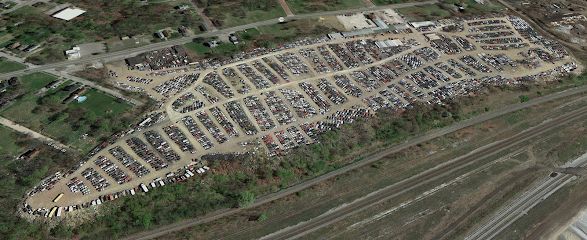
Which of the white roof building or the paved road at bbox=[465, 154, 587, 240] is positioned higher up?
the white roof building

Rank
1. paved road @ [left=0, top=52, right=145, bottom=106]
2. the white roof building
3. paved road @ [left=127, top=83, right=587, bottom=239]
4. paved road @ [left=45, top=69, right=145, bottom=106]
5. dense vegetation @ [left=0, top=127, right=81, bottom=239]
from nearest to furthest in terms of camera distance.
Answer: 1. dense vegetation @ [left=0, top=127, right=81, bottom=239]
2. paved road @ [left=127, top=83, right=587, bottom=239]
3. paved road @ [left=45, top=69, right=145, bottom=106]
4. paved road @ [left=0, top=52, right=145, bottom=106]
5. the white roof building

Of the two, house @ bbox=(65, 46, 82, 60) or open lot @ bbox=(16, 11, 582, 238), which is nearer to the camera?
open lot @ bbox=(16, 11, 582, 238)

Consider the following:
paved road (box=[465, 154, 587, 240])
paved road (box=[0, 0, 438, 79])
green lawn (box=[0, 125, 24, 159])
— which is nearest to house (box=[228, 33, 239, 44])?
paved road (box=[0, 0, 438, 79])

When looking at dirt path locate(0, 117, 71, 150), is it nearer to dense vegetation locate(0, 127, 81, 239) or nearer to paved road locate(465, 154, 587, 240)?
dense vegetation locate(0, 127, 81, 239)

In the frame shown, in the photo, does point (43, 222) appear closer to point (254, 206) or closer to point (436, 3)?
point (254, 206)

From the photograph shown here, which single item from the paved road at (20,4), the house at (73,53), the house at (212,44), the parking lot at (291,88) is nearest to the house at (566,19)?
the parking lot at (291,88)

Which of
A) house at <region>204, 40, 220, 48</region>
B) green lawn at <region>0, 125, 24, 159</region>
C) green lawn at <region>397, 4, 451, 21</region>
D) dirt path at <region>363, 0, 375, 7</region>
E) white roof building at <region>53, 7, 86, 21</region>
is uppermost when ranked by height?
dirt path at <region>363, 0, 375, 7</region>
